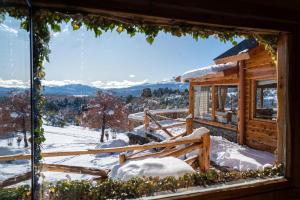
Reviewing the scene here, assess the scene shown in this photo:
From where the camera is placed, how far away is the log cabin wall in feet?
20.2

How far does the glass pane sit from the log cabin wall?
583 centimetres

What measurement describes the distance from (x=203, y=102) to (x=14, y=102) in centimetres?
1030

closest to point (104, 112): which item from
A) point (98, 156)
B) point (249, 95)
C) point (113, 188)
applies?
point (98, 156)

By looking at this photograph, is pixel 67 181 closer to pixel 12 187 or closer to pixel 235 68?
pixel 12 187

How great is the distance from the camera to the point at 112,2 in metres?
1.54

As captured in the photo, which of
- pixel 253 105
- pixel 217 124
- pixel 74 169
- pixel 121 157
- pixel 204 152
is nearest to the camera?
pixel 74 169

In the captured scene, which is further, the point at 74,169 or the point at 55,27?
the point at 74,169

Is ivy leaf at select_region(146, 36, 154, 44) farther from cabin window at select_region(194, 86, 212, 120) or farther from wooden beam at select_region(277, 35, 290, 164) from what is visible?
cabin window at select_region(194, 86, 212, 120)

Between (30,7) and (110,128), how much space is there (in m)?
4.94

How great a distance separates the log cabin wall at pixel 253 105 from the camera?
6152 millimetres

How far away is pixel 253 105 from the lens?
6871mm

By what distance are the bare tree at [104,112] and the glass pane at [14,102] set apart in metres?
3.95

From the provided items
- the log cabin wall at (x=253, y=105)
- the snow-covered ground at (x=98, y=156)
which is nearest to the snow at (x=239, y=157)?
the snow-covered ground at (x=98, y=156)

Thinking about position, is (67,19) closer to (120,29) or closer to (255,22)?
(120,29)
